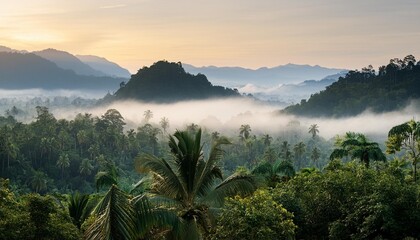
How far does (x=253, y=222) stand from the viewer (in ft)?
44.2

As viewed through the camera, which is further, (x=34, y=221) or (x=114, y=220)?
(x=34, y=221)

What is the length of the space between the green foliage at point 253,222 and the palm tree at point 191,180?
1.59 m

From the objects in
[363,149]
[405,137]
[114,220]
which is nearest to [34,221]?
[114,220]

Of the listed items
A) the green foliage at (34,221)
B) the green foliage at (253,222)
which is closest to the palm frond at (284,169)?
the green foliage at (253,222)

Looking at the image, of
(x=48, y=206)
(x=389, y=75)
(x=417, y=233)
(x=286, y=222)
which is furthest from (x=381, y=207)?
(x=389, y=75)

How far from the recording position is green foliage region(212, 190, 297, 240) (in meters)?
13.3

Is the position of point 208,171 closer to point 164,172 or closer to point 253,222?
point 164,172

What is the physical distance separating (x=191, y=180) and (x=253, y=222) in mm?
3295

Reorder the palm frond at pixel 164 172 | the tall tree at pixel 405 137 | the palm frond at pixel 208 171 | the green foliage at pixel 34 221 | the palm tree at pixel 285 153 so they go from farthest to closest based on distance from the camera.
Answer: the palm tree at pixel 285 153
the tall tree at pixel 405 137
the palm frond at pixel 208 171
the palm frond at pixel 164 172
the green foliage at pixel 34 221

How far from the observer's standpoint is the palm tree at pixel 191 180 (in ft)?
51.3

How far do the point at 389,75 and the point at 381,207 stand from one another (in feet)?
606

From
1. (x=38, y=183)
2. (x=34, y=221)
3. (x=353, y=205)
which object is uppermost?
(x=34, y=221)

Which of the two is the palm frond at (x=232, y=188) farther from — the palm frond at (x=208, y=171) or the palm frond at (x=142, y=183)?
the palm frond at (x=142, y=183)

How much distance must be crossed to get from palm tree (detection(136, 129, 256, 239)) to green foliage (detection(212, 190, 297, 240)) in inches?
62.6
